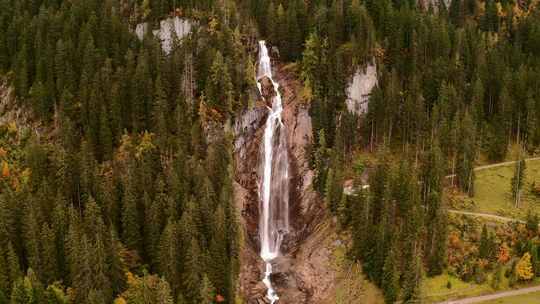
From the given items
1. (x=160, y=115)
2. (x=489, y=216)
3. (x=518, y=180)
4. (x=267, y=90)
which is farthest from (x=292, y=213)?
(x=518, y=180)

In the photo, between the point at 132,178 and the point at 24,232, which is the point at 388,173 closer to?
the point at 132,178

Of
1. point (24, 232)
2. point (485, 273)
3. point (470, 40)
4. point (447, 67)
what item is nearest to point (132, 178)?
point (24, 232)

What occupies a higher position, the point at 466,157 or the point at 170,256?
the point at 466,157

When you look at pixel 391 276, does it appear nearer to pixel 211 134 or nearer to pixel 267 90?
pixel 211 134

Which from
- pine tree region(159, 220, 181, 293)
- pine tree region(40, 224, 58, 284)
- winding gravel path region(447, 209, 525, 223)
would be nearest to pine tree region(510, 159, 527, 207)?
winding gravel path region(447, 209, 525, 223)

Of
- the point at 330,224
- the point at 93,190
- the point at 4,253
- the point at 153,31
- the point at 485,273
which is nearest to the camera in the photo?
the point at 4,253
